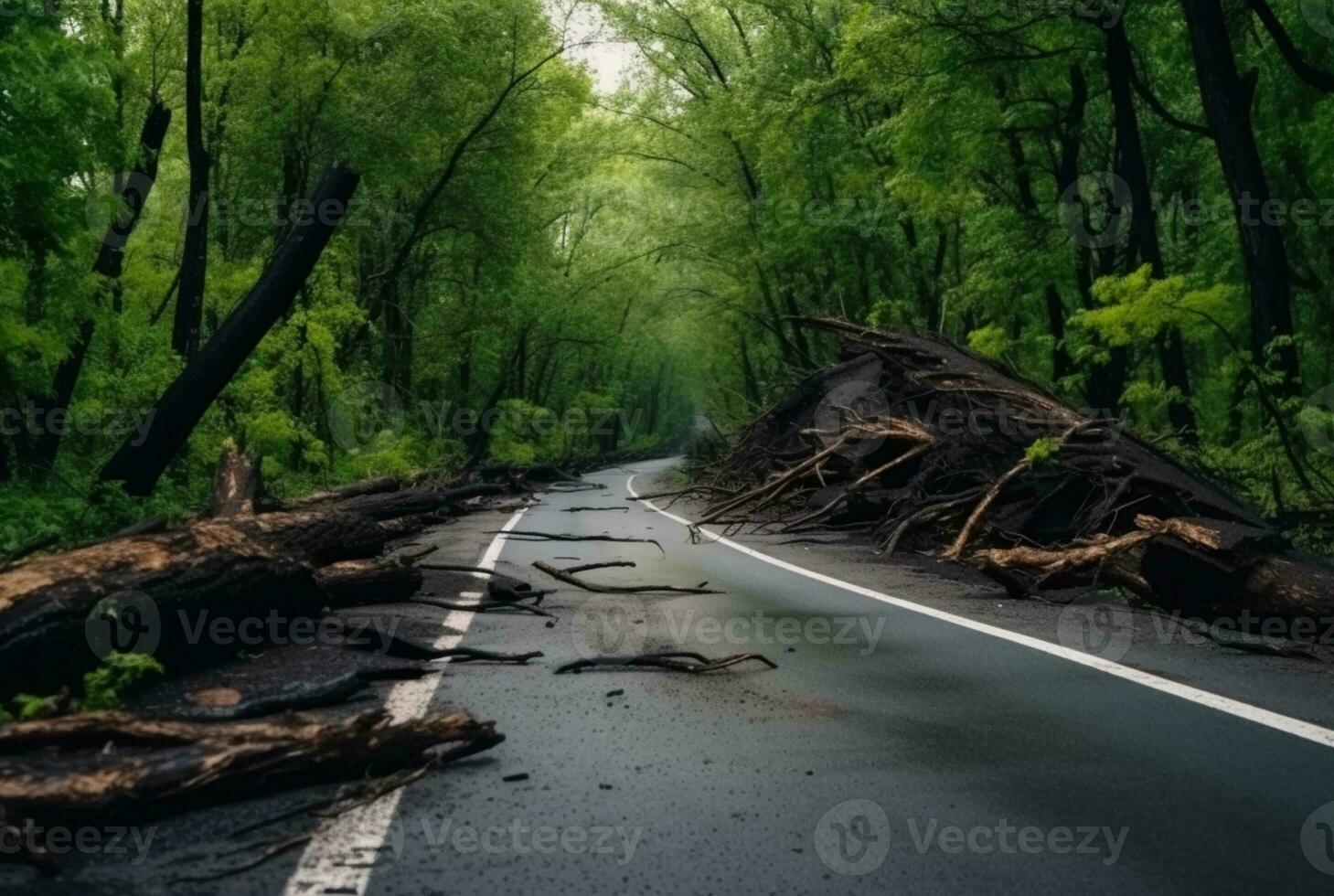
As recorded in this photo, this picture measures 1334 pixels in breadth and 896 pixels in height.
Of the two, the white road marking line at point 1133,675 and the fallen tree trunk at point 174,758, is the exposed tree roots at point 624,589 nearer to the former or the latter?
the white road marking line at point 1133,675

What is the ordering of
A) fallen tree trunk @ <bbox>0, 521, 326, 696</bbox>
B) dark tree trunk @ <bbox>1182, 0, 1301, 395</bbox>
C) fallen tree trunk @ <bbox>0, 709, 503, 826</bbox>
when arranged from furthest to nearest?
dark tree trunk @ <bbox>1182, 0, 1301, 395</bbox> < fallen tree trunk @ <bbox>0, 521, 326, 696</bbox> < fallen tree trunk @ <bbox>0, 709, 503, 826</bbox>

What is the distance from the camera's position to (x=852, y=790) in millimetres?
3928

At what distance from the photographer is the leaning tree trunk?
31.7ft

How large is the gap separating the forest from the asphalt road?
334cm

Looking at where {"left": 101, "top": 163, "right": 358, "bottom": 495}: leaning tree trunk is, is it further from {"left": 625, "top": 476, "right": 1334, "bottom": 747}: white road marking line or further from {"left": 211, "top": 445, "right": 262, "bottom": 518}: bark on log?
{"left": 625, "top": 476, "right": 1334, "bottom": 747}: white road marking line

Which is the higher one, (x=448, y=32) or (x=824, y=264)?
(x=448, y=32)

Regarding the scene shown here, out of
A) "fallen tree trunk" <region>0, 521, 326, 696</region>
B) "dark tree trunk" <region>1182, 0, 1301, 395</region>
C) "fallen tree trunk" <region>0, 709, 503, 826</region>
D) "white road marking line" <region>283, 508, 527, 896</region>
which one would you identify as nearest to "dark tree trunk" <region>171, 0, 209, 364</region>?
"fallen tree trunk" <region>0, 521, 326, 696</region>

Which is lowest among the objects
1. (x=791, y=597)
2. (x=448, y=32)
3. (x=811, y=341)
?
(x=791, y=597)

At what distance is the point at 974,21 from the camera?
17422mm

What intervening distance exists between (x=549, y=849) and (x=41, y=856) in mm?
1464

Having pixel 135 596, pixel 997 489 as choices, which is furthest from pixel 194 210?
pixel 135 596

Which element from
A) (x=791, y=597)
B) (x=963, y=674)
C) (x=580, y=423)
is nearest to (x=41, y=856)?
(x=963, y=674)

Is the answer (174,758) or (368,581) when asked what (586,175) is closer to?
(368,581)

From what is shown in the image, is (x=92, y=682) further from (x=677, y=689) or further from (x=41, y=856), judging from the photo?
(x=677, y=689)
